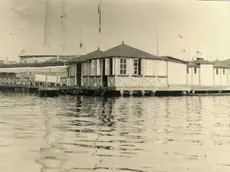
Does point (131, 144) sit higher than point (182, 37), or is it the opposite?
point (182, 37)

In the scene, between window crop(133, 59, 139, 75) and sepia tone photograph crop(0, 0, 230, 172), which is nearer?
sepia tone photograph crop(0, 0, 230, 172)

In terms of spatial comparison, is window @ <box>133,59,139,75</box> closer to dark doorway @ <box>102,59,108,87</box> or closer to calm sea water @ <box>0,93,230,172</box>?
dark doorway @ <box>102,59,108,87</box>

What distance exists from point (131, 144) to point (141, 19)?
90 centimetres

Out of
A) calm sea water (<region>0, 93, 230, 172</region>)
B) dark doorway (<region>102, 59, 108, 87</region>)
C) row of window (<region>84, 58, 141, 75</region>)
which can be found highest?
row of window (<region>84, 58, 141, 75</region>)

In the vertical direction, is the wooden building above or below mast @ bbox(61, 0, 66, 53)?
below

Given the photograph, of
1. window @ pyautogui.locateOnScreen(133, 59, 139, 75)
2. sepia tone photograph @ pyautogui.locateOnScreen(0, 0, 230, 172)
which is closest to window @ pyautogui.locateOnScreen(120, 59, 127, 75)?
window @ pyautogui.locateOnScreen(133, 59, 139, 75)

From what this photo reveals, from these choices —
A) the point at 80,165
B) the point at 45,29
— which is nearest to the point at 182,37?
the point at 45,29

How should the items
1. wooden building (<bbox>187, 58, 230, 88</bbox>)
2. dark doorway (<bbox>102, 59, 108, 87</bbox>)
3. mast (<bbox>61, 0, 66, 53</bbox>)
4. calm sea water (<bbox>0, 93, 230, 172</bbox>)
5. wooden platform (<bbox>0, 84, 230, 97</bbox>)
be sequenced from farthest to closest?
1. wooden building (<bbox>187, 58, 230, 88</bbox>)
2. dark doorway (<bbox>102, 59, 108, 87</bbox>)
3. wooden platform (<bbox>0, 84, 230, 97</bbox>)
4. mast (<bbox>61, 0, 66, 53</bbox>)
5. calm sea water (<bbox>0, 93, 230, 172</bbox>)

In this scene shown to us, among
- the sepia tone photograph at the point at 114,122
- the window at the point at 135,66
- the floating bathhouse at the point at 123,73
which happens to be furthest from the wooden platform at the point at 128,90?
the sepia tone photograph at the point at 114,122

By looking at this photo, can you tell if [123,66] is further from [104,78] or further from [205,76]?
[205,76]

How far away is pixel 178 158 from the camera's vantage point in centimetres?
167

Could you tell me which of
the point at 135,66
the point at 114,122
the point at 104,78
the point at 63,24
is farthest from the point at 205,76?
the point at 63,24

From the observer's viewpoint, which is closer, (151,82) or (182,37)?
(182,37)

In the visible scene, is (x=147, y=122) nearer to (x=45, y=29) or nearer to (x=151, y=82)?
(x=45, y=29)
